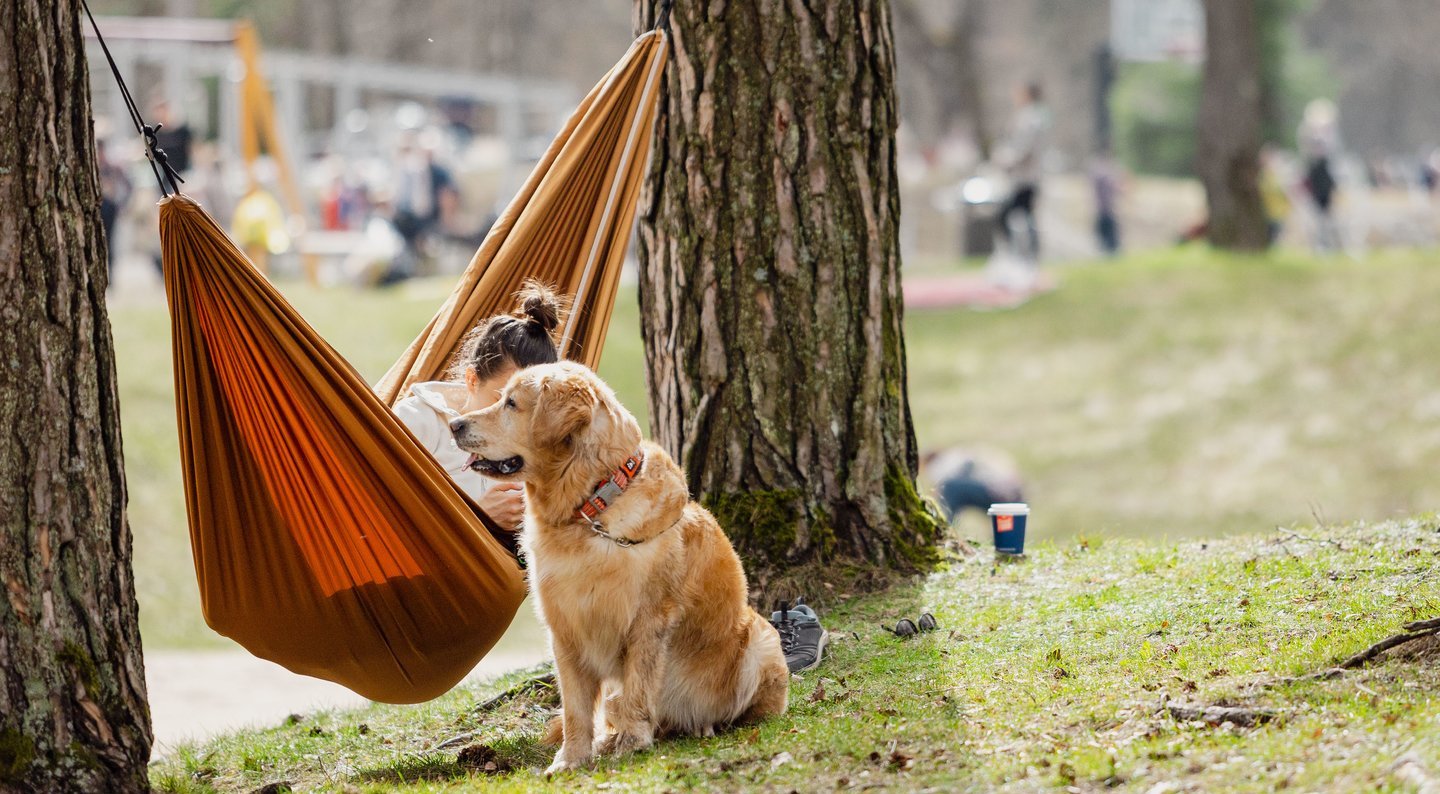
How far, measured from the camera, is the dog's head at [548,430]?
4.00 m

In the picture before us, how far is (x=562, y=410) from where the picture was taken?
13.1 feet

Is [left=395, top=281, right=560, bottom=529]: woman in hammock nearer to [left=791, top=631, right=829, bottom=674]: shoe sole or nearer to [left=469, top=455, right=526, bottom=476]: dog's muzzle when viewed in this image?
[left=469, top=455, right=526, bottom=476]: dog's muzzle

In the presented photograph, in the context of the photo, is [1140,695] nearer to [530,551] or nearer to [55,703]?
[530,551]

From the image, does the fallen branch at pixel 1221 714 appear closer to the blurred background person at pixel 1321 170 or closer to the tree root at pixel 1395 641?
the tree root at pixel 1395 641

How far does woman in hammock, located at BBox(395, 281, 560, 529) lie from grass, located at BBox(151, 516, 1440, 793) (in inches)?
29.4

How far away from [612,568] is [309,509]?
869mm

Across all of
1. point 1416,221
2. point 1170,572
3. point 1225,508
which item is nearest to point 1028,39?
point 1416,221

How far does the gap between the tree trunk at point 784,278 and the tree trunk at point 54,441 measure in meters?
2.32

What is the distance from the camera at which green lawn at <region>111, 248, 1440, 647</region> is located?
500 inches

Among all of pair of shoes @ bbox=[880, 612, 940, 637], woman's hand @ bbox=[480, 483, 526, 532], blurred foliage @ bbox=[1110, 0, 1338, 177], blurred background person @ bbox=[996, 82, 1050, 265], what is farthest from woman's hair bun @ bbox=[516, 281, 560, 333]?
blurred foliage @ bbox=[1110, 0, 1338, 177]

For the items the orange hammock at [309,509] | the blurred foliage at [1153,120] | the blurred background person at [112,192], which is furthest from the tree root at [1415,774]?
the blurred foliage at [1153,120]

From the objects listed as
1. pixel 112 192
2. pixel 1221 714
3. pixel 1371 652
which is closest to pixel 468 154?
pixel 112 192

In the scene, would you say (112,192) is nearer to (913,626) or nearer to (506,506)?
(506,506)

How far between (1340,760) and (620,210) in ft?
9.71
